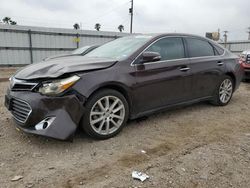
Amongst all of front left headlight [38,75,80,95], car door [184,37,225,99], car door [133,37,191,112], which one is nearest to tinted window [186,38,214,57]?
car door [184,37,225,99]

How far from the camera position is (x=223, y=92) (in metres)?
5.30

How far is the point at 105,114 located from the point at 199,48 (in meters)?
2.53

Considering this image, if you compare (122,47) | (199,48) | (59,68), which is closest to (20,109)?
(59,68)

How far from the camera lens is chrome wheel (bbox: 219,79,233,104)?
5250mm

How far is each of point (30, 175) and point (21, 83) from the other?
4.14 feet

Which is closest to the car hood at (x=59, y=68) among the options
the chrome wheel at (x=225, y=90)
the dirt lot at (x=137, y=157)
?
the dirt lot at (x=137, y=157)

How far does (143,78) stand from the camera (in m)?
3.75

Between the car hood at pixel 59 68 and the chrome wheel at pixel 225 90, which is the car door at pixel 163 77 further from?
the chrome wheel at pixel 225 90

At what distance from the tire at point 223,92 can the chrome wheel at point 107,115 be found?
2.55 meters

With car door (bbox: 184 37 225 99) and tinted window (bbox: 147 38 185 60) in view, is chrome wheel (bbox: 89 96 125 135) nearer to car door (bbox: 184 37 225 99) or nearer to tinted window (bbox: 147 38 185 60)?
tinted window (bbox: 147 38 185 60)

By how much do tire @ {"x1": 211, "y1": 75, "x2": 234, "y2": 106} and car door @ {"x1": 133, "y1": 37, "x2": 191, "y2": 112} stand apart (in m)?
1.07

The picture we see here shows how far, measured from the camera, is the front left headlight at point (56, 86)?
9.93ft

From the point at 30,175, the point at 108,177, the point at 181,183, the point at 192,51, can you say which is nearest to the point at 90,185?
the point at 108,177

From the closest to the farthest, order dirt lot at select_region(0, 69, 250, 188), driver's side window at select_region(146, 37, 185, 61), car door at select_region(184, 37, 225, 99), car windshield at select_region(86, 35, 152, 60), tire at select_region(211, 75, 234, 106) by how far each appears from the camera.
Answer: dirt lot at select_region(0, 69, 250, 188), car windshield at select_region(86, 35, 152, 60), driver's side window at select_region(146, 37, 185, 61), car door at select_region(184, 37, 225, 99), tire at select_region(211, 75, 234, 106)
